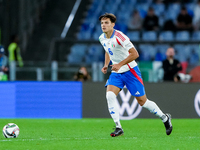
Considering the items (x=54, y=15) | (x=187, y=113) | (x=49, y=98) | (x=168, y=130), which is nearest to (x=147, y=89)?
(x=187, y=113)

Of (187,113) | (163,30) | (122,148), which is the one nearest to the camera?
(122,148)

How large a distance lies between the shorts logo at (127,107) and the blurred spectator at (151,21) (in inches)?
260

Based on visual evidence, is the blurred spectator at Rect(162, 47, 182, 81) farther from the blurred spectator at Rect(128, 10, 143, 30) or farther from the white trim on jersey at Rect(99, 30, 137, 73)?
the blurred spectator at Rect(128, 10, 143, 30)

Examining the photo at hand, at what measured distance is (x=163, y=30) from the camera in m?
18.4

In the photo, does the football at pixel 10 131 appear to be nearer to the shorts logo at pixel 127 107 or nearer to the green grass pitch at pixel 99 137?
the green grass pitch at pixel 99 137

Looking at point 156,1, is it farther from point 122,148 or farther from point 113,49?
point 122,148

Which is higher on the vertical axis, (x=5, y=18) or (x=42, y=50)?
(x=5, y=18)

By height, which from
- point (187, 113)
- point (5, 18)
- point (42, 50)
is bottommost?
point (187, 113)

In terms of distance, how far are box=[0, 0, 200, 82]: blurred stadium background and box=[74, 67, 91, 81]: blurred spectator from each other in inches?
8.0

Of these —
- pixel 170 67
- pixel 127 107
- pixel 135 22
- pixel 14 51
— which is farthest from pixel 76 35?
pixel 127 107

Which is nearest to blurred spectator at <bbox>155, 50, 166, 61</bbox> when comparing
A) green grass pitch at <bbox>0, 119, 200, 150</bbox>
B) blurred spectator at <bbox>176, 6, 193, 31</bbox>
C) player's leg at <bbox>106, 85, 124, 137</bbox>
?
blurred spectator at <bbox>176, 6, 193, 31</bbox>

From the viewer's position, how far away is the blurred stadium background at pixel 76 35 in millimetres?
14172

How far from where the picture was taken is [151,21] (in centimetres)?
1811

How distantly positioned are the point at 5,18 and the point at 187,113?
9306 millimetres
